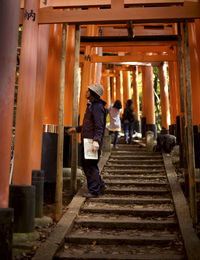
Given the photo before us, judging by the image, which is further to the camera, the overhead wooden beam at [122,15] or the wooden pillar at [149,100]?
the wooden pillar at [149,100]

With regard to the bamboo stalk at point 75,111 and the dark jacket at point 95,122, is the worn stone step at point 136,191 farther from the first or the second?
the dark jacket at point 95,122

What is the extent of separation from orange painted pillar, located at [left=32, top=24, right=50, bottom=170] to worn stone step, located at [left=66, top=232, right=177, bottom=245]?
4.08 ft

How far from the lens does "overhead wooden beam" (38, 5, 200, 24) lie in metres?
3.99

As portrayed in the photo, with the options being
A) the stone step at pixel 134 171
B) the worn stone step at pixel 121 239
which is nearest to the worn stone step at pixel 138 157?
the stone step at pixel 134 171

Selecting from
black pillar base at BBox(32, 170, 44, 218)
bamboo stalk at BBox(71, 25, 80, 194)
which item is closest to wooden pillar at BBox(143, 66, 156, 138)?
bamboo stalk at BBox(71, 25, 80, 194)

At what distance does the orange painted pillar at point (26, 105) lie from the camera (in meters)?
3.72

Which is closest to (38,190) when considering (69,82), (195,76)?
(69,82)

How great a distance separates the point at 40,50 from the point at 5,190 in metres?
2.49

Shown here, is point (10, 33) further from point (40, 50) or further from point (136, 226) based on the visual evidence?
point (136, 226)

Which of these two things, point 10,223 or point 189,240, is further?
point 189,240

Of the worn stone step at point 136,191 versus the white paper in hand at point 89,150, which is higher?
the white paper in hand at point 89,150

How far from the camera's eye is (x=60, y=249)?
3.38 m

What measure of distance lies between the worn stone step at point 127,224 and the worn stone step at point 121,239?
1.04 ft

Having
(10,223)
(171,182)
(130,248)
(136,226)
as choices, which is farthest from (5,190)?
(171,182)
